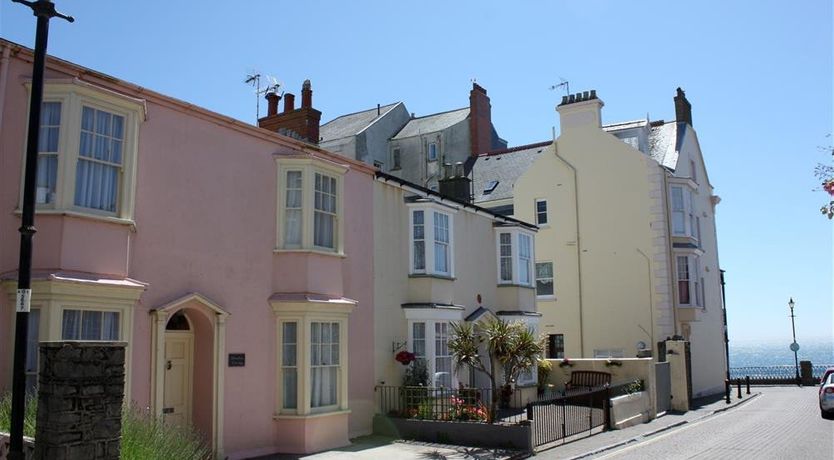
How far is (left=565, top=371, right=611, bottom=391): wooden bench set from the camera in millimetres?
25812

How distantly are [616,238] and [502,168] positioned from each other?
26.4ft

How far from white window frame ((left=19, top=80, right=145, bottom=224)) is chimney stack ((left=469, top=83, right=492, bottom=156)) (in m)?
30.3

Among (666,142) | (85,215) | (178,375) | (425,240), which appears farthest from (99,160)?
(666,142)

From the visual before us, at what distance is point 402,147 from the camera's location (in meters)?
43.7

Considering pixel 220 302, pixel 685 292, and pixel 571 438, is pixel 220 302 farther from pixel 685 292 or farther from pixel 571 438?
pixel 685 292

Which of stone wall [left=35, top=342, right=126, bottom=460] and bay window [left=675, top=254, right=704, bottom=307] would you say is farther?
bay window [left=675, top=254, right=704, bottom=307]

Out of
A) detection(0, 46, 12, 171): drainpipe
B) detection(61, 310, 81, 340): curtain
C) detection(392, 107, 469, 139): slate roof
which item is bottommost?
detection(61, 310, 81, 340): curtain

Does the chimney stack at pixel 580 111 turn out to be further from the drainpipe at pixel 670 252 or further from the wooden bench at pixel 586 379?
the wooden bench at pixel 586 379

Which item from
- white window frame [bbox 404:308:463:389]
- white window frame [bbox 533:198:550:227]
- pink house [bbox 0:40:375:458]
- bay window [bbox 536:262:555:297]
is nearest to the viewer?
pink house [bbox 0:40:375:458]

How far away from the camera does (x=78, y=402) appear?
6.89m

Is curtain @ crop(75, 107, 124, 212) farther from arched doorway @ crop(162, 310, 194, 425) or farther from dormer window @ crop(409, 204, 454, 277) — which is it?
dormer window @ crop(409, 204, 454, 277)

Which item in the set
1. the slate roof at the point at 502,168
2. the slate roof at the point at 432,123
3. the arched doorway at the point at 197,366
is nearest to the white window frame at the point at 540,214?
the slate roof at the point at 502,168

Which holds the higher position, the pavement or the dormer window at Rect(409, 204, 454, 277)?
the dormer window at Rect(409, 204, 454, 277)

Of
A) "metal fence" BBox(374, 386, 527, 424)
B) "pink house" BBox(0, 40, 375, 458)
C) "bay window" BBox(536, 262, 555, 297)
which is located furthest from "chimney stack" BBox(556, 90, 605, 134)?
"metal fence" BBox(374, 386, 527, 424)
